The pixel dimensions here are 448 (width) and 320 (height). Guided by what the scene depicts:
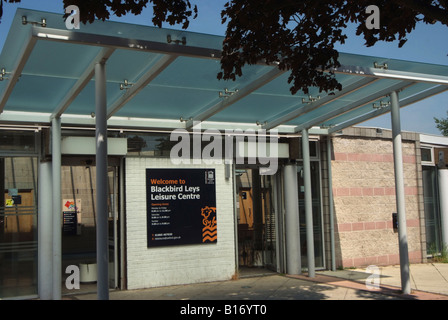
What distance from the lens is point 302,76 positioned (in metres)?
6.77

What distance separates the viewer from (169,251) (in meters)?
10.8

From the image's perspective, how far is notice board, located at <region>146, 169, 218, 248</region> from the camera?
10.8m

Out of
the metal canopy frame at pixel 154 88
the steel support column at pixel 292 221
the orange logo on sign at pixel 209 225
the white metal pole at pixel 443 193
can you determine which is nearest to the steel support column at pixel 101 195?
the metal canopy frame at pixel 154 88

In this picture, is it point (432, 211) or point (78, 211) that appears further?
point (78, 211)

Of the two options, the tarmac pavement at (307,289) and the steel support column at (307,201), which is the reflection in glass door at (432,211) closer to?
the tarmac pavement at (307,289)

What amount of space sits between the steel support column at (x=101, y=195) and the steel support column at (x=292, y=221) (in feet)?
20.0

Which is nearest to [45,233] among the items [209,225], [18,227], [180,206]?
[18,227]

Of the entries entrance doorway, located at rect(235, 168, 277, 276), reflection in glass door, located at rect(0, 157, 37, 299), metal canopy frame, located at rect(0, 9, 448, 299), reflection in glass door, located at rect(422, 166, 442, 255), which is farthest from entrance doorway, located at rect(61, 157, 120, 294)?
reflection in glass door, located at rect(422, 166, 442, 255)

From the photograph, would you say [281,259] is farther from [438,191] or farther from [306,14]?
[306,14]

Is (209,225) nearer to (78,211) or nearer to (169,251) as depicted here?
(169,251)

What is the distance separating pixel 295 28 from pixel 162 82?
2471 mm

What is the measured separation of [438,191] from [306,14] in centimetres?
1045

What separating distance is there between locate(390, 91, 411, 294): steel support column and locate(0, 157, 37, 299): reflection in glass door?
6.68 meters

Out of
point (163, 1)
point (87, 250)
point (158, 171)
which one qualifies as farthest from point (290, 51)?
point (87, 250)
